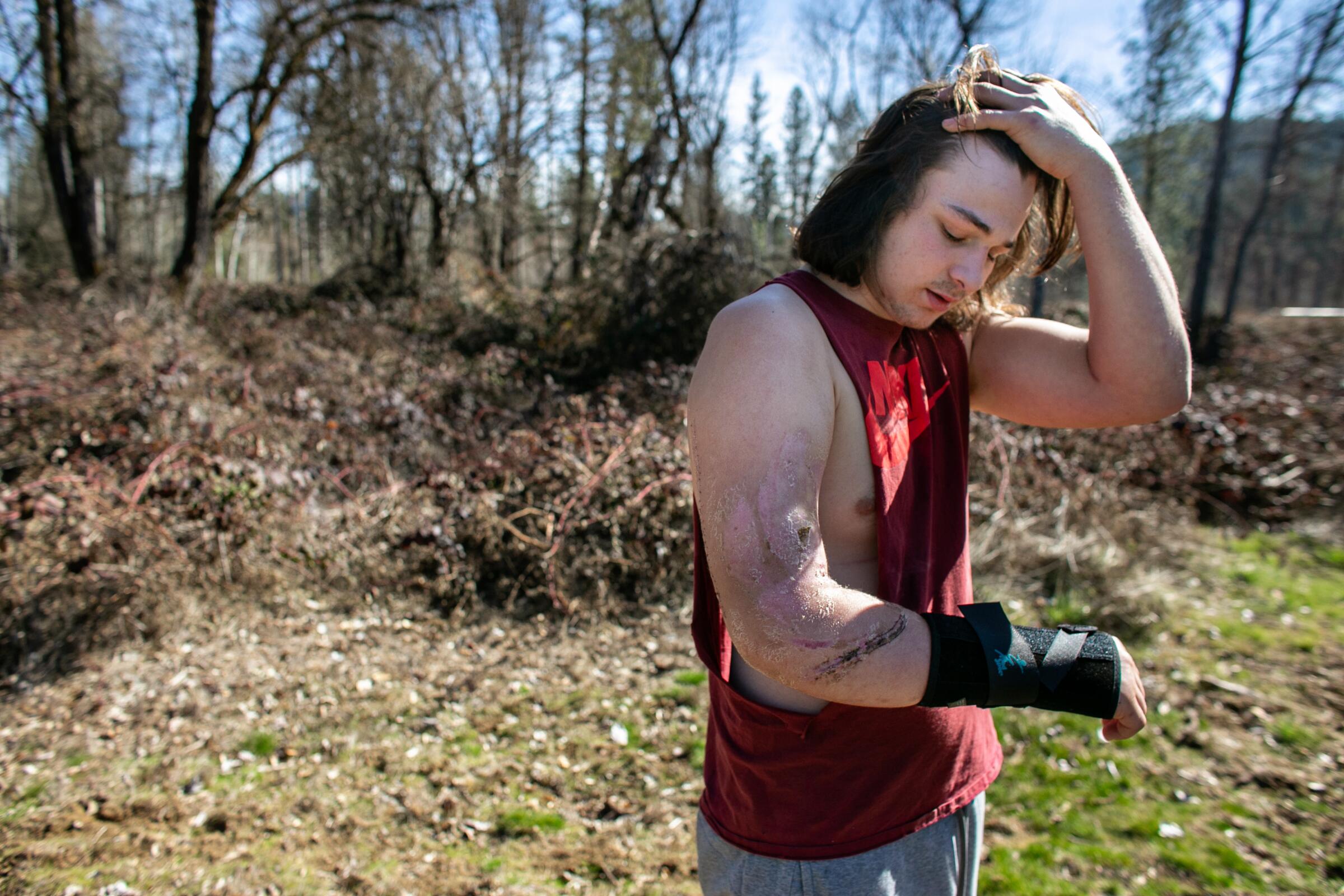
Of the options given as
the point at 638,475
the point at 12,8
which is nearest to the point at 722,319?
the point at 638,475

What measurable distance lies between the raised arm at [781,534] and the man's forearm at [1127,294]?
51 cm

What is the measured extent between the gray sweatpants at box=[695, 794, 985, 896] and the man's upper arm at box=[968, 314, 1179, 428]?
2.10 feet

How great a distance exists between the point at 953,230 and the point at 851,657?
596 mm

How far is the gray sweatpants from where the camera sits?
3.75 ft

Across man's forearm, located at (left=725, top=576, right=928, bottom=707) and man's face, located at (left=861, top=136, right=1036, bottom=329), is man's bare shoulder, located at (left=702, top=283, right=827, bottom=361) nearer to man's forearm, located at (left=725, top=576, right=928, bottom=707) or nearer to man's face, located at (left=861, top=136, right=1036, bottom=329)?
man's face, located at (left=861, top=136, right=1036, bottom=329)

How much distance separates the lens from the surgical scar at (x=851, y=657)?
89cm

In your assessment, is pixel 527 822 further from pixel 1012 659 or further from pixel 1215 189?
pixel 1215 189

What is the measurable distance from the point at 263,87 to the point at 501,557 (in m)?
10.4

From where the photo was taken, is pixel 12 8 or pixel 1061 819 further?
pixel 12 8

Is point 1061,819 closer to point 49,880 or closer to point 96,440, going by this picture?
point 49,880

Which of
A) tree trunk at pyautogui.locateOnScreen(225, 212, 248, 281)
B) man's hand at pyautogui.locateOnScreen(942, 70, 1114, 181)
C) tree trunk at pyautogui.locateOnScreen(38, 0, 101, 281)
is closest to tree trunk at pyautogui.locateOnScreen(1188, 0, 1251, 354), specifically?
man's hand at pyautogui.locateOnScreen(942, 70, 1114, 181)

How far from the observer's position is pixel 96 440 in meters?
4.62

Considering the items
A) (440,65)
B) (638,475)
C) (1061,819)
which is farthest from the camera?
(440,65)

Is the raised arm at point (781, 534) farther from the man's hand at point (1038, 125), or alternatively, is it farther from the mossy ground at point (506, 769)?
the mossy ground at point (506, 769)
